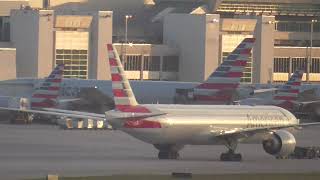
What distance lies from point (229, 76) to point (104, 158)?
14400 millimetres

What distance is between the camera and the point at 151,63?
5635 inches

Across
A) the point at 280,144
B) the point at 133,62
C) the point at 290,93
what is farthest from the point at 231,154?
the point at 133,62

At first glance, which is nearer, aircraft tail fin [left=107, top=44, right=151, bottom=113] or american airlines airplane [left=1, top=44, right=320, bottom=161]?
american airlines airplane [left=1, top=44, right=320, bottom=161]

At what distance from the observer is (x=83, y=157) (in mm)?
51625

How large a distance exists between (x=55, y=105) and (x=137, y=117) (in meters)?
38.2

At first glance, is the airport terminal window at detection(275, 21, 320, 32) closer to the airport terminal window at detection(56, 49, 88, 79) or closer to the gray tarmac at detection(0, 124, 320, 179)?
the airport terminal window at detection(56, 49, 88, 79)

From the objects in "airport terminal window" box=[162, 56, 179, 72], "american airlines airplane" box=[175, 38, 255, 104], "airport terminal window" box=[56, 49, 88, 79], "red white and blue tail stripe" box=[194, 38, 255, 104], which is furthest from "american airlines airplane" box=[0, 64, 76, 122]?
"airport terminal window" box=[162, 56, 179, 72]

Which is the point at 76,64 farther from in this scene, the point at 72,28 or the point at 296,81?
the point at 296,81

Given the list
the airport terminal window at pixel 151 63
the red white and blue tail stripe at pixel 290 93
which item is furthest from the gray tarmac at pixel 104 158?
the airport terminal window at pixel 151 63

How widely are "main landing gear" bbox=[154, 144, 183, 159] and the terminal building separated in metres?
75.2

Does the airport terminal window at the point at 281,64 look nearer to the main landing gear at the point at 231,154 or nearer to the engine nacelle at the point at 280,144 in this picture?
the engine nacelle at the point at 280,144

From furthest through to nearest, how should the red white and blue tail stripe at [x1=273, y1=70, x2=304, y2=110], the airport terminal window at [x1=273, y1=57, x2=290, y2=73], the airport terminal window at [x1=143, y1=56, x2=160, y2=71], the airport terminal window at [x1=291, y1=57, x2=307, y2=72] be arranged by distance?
the airport terminal window at [x1=273, y1=57, x2=290, y2=73] → the airport terminal window at [x1=291, y1=57, x2=307, y2=72] → the airport terminal window at [x1=143, y1=56, x2=160, y2=71] → the red white and blue tail stripe at [x1=273, y1=70, x2=304, y2=110]

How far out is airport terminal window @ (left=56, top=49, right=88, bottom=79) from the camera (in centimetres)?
13675

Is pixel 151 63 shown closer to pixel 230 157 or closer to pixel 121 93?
pixel 230 157
